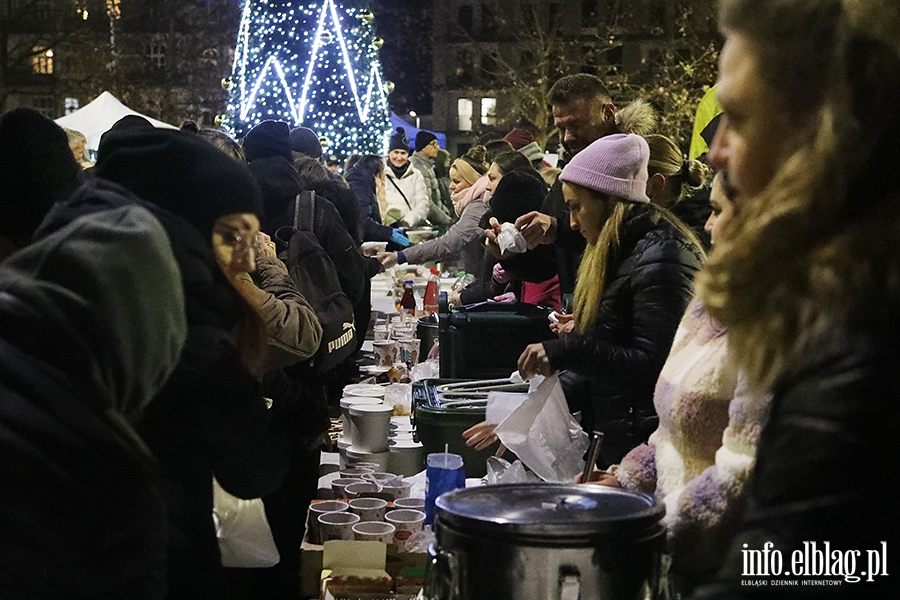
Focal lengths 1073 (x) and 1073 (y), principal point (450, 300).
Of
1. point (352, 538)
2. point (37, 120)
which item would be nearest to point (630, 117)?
point (352, 538)

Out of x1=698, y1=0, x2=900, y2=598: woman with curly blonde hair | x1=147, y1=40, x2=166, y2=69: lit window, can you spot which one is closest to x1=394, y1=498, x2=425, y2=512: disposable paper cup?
x1=698, y1=0, x2=900, y2=598: woman with curly blonde hair

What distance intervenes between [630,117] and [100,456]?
10.9 ft

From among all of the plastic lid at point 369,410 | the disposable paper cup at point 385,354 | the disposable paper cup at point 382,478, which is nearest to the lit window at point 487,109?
the disposable paper cup at point 385,354

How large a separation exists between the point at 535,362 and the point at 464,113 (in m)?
51.1

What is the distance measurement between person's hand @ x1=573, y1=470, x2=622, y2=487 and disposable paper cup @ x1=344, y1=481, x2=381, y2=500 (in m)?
0.87

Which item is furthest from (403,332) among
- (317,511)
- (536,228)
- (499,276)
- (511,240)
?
(317,511)

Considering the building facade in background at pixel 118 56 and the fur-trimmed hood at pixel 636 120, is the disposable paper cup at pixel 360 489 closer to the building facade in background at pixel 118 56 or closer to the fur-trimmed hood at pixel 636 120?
the fur-trimmed hood at pixel 636 120

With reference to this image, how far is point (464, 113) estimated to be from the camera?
5297cm

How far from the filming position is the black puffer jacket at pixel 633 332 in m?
2.77

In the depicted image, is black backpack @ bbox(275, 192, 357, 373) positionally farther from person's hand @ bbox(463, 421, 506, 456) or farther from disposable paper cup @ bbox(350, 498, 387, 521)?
person's hand @ bbox(463, 421, 506, 456)

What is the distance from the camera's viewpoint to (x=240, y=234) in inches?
61.0

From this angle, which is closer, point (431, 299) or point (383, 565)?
point (383, 565)

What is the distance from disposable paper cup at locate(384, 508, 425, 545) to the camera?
8.94 feet

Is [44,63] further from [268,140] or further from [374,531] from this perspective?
[374,531]
